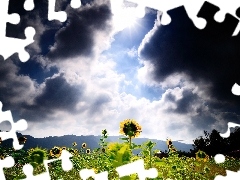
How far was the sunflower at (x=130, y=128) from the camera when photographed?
3889mm

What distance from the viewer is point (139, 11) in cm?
234

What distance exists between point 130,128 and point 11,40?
5.48 ft

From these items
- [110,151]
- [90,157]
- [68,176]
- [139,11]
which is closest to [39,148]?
[110,151]

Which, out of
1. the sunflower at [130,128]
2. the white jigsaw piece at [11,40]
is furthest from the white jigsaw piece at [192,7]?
the sunflower at [130,128]

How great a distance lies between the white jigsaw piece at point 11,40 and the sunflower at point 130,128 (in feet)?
5.12

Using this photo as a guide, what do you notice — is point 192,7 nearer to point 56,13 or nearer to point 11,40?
point 56,13

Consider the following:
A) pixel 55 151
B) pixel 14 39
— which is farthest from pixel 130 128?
pixel 55 151

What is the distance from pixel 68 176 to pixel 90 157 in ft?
6.22

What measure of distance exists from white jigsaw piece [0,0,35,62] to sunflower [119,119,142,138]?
1.56 meters

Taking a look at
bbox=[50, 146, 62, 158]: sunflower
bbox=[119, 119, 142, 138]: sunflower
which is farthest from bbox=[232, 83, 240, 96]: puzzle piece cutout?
bbox=[50, 146, 62, 158]: sunflower

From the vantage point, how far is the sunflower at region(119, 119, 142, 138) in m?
3.89

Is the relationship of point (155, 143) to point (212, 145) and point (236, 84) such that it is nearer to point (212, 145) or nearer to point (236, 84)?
point (236, 84)

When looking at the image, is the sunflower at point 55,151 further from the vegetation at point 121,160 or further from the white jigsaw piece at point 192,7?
the white jigsaw piece at point 192,7

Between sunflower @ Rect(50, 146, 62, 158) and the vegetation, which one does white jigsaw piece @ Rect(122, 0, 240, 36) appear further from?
sunflower @ Rect(50, 146, 62, 158)
